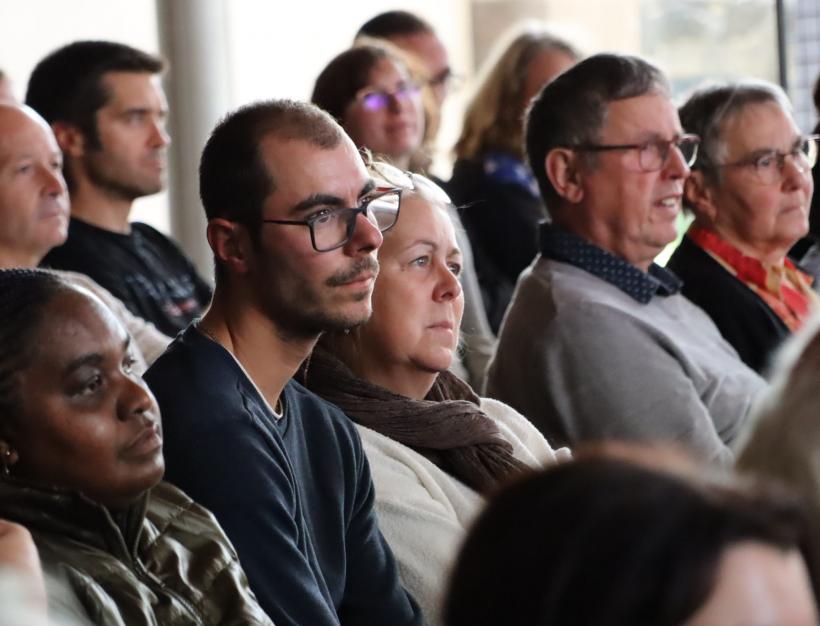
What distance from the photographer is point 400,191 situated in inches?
89.2

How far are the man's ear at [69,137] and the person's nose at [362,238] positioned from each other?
1.69 meters

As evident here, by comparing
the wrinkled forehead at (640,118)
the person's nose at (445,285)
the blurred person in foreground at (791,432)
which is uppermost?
the blurred person in foreground at (791,432)

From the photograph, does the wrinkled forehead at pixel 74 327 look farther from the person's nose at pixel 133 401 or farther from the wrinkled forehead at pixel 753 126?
the wrinkled forehead at pixel 753 126

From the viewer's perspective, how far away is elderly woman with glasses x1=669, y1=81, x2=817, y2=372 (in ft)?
11.1

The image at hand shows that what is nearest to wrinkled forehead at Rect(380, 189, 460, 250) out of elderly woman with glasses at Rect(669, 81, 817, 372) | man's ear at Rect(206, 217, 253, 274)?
man's ear at Rect(206, 217, 253, 274)

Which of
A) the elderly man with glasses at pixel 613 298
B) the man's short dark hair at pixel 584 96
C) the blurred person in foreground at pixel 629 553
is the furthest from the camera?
the man's short dark hair at pixel 584 96

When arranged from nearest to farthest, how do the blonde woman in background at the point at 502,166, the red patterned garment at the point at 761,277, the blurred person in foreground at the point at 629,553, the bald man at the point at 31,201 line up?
the blurred person in foreground at the point at 629,553 → the bald man at the point at 31,201 → the red patterned garment at the point at 761,277 → the blonde woman in background at the point at 502,166

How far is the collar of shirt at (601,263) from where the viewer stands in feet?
9.68

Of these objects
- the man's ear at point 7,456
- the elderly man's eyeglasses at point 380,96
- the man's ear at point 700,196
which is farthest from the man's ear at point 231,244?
the elderly man's eyeglasses at point 380,96

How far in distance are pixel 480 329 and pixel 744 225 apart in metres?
0.63

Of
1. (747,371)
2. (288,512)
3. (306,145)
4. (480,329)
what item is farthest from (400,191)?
(480,329)

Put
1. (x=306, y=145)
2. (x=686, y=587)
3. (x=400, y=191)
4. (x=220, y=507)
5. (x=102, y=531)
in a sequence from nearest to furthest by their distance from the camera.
Answer: (x=686, y=587)
(x=102, y=531)
(x=220, y=507)
(x=306, y=145)
(x=400, y=191)

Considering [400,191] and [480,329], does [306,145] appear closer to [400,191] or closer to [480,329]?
[400,191]

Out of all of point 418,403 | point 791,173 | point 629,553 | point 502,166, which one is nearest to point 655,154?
point 791,173
